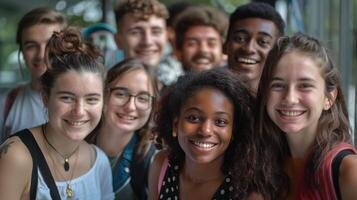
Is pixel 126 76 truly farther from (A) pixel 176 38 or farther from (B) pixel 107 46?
(B) pixel 107 46

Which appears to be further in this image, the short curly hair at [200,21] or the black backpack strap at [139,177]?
the short curly hair at [200,21]

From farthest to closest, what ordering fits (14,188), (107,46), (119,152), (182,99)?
(107,46), (119,152), (182,99), (14,188)

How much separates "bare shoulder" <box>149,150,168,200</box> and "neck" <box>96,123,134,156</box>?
0.42m

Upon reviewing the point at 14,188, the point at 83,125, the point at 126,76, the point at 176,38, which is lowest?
the point at 14,188

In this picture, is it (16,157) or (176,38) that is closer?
(16,157)

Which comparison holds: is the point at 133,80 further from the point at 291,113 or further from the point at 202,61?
the point at 291,113

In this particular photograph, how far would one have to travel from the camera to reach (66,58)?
276 centimetres

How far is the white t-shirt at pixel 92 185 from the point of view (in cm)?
255

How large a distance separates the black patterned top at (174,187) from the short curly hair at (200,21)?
1647mm


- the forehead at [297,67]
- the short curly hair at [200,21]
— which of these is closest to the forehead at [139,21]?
the short curly hair at [200,21]

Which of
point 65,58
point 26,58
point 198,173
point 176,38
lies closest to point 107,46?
point 176,38

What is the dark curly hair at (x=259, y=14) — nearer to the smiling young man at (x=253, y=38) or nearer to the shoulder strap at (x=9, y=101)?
the smiling young man at (x=253, y=38)

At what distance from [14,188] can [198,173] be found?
2.81 feet

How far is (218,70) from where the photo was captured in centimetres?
266
